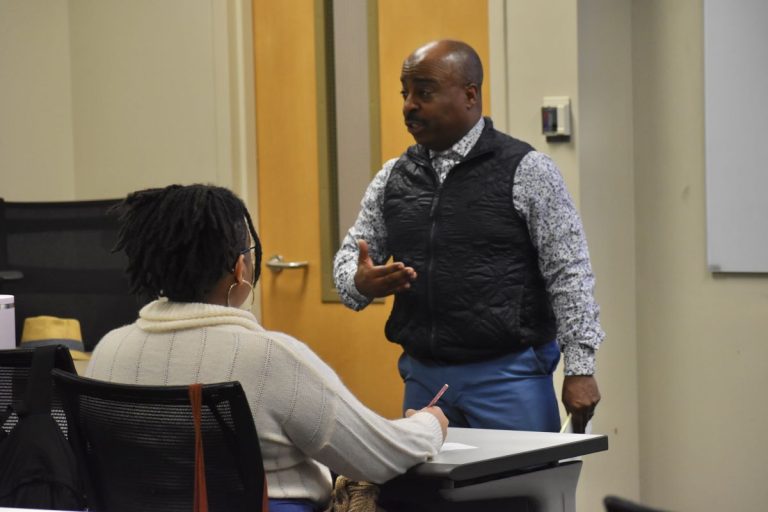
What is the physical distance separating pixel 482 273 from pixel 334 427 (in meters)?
0.93

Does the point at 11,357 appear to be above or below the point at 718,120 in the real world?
below

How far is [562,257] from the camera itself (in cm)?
260

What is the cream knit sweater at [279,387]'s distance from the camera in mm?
1759

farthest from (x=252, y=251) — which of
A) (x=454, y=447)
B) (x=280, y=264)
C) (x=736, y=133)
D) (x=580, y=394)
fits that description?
(x=280, y=264)

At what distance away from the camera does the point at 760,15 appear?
3.30 meters

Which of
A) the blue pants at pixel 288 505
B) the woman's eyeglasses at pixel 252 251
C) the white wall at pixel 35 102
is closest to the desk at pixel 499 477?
the blue pants at pixel 288 505

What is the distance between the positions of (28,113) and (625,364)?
2.80 m

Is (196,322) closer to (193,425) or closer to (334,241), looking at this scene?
(193,425)

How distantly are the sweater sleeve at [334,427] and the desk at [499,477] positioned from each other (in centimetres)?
8

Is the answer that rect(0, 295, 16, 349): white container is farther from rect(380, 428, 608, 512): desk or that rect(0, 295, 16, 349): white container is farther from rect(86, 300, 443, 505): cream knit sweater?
rect(380, 428, 608, 512): desk

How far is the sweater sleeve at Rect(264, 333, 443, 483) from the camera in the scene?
176 cm

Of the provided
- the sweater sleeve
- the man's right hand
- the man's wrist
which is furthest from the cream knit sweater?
the man's wrist

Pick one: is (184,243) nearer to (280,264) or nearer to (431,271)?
(431,271)

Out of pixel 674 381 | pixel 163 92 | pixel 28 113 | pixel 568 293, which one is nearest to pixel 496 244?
pixel 568 293
